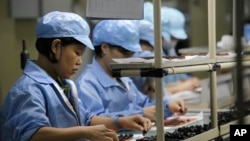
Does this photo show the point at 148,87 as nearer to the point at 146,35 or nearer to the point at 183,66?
the point at 146,35

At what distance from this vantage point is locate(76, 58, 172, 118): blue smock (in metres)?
2.42

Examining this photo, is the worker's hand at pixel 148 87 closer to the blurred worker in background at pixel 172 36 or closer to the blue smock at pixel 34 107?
the blurred worker in background at pixel 172 36

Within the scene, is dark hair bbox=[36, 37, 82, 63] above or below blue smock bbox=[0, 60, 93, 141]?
above

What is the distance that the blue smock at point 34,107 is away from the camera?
174 cm

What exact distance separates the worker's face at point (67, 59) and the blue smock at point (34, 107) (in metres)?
0.06

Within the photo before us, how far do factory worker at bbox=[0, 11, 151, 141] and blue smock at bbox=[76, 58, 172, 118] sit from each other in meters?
0.31

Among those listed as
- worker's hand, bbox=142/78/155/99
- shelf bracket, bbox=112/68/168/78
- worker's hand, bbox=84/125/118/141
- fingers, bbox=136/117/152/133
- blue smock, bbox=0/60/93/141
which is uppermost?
shelf bracket, bbox=112/68/168/78

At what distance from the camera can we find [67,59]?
6.47ft

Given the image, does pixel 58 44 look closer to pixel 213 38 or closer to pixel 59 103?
pixel 59 103

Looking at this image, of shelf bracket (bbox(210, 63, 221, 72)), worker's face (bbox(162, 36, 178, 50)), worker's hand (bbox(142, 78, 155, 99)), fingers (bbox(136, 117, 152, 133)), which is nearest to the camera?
fingers (bbox(136, 117, 152, 133))

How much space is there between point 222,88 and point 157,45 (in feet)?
6.87

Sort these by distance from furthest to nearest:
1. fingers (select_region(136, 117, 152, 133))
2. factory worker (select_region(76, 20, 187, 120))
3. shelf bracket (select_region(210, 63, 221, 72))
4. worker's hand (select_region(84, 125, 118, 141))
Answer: factory worker (select_region(76, 20, 187, 120)) → shelf bracket (select_region(210, 63, 221, 72)) → fingers (select_region(136, 117, 152, 133)) → worker's hand (select_region(84, 125, 118, 141))

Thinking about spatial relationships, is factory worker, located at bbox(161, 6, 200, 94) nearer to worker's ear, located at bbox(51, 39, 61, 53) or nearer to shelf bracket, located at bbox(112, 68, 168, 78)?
worker's ear, located at bbox(51, 39, 61, 53)

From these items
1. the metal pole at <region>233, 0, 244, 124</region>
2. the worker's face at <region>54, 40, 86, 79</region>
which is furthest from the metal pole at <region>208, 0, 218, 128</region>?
the metal pole at <region>233, 0, 244, 124</region>
